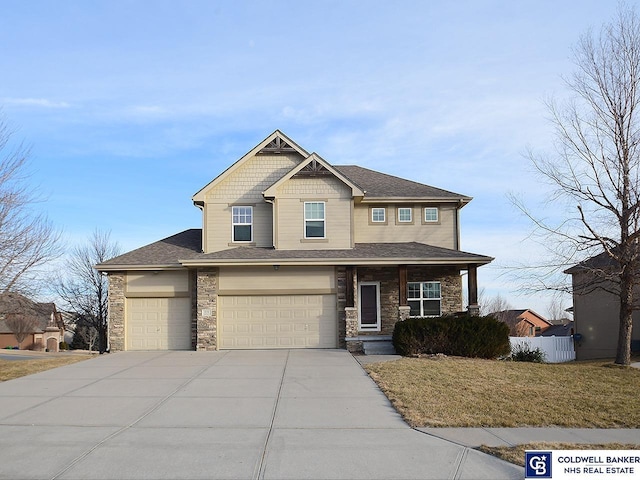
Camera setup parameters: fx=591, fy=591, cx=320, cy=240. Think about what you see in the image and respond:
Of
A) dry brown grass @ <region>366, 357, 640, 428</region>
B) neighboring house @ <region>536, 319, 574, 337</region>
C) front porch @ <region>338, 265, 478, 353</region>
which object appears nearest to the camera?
dry brown grass @ <region>366, 357, 640, 428</region>

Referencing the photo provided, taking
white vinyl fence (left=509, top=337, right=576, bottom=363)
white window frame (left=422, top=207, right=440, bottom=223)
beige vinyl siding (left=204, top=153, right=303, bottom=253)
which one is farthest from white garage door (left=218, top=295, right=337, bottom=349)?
white vinyl fence (left=509, top=337, right=576, bottom=363)

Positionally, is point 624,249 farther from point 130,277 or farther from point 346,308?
point 130,277

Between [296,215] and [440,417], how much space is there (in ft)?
41.3

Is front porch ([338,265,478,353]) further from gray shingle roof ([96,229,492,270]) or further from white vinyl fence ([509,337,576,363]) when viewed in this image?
white vinyl fence ([509,337,576,363])

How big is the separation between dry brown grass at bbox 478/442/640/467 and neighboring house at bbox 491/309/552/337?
40057mm

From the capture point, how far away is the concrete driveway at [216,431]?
7.38 m

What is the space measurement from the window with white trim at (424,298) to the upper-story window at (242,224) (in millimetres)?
6433

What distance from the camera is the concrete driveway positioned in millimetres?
7383

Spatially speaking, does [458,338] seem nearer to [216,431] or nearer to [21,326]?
[216,431]

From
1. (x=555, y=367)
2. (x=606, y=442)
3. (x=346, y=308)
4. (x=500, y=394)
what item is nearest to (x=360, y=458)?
(x=606, y=442)

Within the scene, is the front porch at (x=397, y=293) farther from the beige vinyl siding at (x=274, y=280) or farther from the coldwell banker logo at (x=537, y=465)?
the coldwell banker logo at (x=537, y=465)

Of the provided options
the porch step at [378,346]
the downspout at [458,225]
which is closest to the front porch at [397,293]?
the porch step at [378,346]

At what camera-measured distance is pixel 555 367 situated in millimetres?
17156

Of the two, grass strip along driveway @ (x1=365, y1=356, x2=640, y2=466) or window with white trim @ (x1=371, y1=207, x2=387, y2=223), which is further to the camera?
window with white trim @ (x1=371, y1=207, x2=387, y2=223)
